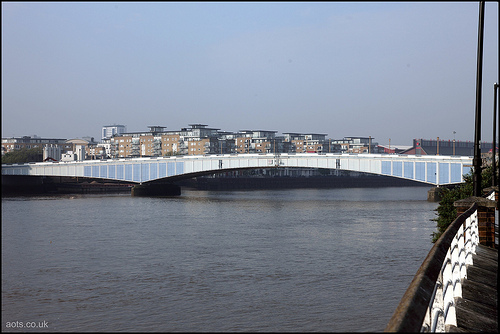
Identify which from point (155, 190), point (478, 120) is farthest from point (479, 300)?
point (155, 190)

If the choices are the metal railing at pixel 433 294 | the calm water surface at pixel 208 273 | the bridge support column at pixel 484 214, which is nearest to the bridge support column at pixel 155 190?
the calm water surface at pixel 208 273

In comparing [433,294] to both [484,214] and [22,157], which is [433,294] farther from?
[22,157]

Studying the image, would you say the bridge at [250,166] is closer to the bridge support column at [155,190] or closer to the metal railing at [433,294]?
the bridge support column at [155,190]

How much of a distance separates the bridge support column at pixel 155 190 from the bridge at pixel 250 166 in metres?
0.98

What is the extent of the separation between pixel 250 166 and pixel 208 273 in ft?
186

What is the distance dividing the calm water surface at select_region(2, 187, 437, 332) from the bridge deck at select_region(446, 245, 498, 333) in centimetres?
413

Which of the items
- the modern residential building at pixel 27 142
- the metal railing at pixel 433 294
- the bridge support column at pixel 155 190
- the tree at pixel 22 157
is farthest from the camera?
the modern residential building at pixel 27 142

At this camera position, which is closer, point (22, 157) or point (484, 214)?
point (484, 214)

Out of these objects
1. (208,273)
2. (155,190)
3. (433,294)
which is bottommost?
(155,190)

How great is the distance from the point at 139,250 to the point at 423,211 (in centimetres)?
3223

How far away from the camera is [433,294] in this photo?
212 inches

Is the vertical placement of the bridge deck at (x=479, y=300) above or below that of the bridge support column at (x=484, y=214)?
below

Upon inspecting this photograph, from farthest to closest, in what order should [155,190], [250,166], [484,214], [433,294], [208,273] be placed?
[155,190], [250,166], [208,273], [484,214], [433,294]

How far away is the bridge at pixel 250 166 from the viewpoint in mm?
67625
